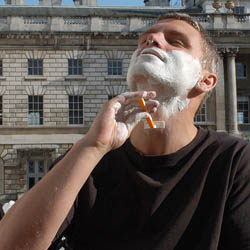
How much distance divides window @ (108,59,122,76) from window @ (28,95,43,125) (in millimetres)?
3911

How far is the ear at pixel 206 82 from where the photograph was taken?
2.30 metres

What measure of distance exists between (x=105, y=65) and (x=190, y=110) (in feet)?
89.5

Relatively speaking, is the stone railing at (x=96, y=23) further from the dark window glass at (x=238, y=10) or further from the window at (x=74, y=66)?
the dark window glass at (x=238, y=10)

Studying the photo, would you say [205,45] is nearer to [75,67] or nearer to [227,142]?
[227,142]

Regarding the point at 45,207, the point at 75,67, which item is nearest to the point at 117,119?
the point at 45,207

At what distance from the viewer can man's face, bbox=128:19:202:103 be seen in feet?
7.03

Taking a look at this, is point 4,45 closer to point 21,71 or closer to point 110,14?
point 21,71

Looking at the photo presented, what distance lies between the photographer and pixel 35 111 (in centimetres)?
2858

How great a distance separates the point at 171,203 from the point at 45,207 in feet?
1.63

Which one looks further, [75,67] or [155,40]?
[75,67]

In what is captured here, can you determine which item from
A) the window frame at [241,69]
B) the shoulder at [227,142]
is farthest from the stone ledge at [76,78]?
the shoulder at [227,142]

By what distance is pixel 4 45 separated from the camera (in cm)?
2883

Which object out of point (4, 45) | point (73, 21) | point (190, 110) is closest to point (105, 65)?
point (73, 21)

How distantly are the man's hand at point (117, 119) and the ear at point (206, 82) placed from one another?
36 cm
